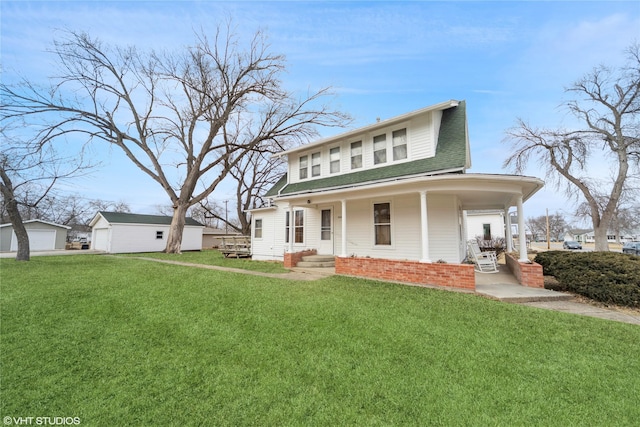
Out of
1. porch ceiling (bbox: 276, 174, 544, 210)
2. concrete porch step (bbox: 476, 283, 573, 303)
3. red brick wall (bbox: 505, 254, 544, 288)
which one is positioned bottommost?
concrete porch step (bbox: 476, 283, 573, 303)

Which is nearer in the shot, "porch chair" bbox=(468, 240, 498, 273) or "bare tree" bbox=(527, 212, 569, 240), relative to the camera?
"porch chair" bbox=(468, 240, 498, 273)

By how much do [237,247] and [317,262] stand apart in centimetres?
698

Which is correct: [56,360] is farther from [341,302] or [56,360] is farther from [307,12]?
[307,12]

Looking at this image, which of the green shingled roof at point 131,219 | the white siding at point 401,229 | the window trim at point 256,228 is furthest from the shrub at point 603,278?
the green shingled roof at point 131,219

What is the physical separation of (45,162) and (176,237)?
8.34 metres

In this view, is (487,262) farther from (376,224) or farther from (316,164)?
(316,164)

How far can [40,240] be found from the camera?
1052 inches

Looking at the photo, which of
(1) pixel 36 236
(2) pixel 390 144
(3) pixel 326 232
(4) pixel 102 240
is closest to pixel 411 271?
(3) pixel 326 232

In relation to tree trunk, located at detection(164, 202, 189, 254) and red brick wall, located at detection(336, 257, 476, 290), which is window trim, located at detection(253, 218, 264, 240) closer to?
red brick wall, located at detection(336, 257, 476, 290)

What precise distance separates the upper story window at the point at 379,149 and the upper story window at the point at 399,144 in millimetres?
368

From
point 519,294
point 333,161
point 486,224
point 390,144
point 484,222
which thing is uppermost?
point 390,144

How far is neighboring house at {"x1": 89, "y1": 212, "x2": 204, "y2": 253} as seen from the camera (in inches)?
953

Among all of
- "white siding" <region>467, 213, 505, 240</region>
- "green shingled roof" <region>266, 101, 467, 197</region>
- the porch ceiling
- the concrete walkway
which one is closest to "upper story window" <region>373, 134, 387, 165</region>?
"green shingled roof" <region>266, 101, 467, 197</region>

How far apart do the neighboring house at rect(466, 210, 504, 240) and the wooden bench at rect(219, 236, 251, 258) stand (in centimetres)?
2110
